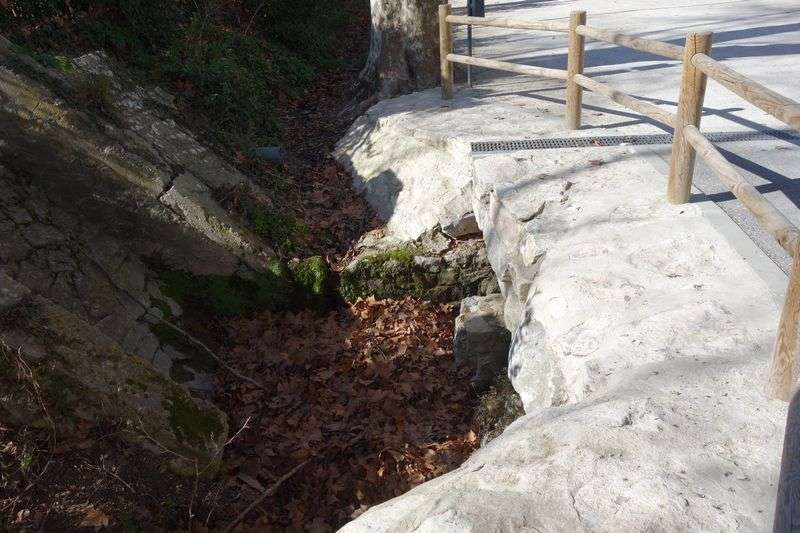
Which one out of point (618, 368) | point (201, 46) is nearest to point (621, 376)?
point (618, 368)

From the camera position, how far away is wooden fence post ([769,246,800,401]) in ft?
9.52

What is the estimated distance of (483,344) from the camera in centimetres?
571

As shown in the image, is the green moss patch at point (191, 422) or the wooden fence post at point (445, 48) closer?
the green moss patch at point (191, 422)

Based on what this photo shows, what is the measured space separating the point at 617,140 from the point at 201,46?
6.08m

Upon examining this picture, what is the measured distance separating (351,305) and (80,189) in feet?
8.45

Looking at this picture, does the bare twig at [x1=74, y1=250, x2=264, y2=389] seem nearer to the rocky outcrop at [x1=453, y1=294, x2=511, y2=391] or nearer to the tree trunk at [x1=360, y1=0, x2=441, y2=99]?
the rocky outcrop at [x1=453, y1=294, x2=511, y2=391]

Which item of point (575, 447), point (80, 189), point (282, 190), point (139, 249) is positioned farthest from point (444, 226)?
point (575, 447)

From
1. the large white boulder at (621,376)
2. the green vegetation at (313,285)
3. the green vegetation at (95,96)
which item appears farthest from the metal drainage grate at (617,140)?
the green vegetation at (95,96)

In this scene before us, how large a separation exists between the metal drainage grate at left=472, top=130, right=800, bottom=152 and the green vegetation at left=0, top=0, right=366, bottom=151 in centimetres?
317

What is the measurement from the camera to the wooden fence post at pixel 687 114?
466cm

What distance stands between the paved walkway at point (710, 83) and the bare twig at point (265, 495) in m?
3.27

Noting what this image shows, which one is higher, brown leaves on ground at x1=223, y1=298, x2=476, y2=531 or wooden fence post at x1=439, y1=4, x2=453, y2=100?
wooden fence post at x1=439, y1=4, x2=453, y2=100

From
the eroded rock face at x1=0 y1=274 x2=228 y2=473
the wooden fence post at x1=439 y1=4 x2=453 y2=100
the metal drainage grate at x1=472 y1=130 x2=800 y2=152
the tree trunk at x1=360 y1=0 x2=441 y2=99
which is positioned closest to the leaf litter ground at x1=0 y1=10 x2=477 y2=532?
the eroded rock face at x1=0 y1=274 x2=228 y2=473

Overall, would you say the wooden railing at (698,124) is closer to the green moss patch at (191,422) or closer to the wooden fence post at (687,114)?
the wooden fence post at (687,114)
